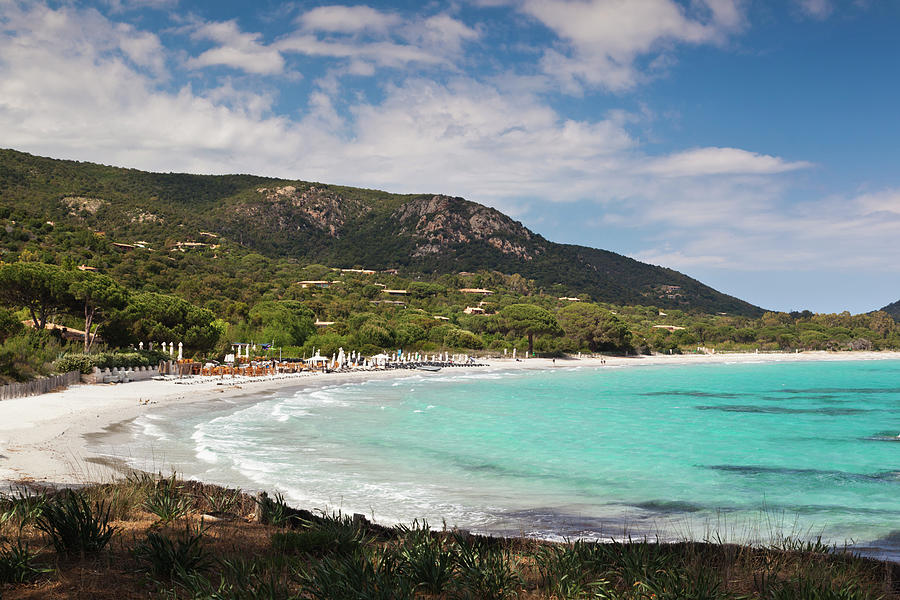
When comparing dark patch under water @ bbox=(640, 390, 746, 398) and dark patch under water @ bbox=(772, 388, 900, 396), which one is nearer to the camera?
dark patch under water @ bbox=(640, 390, 746, 398)

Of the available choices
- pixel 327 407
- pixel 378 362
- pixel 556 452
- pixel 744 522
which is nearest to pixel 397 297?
pixel 378 362

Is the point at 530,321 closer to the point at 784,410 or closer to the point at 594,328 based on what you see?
the point at 594,328

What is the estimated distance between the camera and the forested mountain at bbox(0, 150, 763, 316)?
99375mm

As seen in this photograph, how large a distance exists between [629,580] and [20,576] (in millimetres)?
4614

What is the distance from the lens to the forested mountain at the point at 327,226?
99.4m

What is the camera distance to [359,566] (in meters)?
4.79

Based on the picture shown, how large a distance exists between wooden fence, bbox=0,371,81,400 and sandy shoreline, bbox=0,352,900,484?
15.4 inches

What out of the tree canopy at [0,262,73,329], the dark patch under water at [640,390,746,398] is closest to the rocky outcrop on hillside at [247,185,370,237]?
the tree canopy at [0,262,73,329]

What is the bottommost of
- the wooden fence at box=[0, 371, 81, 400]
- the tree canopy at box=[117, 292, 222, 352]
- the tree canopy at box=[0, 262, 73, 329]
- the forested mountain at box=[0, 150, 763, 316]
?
the wooden fence at box=[0, 371, 81, 400]

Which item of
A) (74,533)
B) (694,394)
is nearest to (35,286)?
(74,533)

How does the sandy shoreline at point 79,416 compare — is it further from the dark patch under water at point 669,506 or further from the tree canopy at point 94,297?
the dark patch under water at point 669,506

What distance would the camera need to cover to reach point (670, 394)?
135ft

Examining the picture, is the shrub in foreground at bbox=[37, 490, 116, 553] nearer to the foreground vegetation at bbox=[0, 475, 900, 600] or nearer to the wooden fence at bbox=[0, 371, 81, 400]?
the foreground vegetation at bbox=[0, 475, 900, 600]

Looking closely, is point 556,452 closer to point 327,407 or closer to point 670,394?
point 327,407
